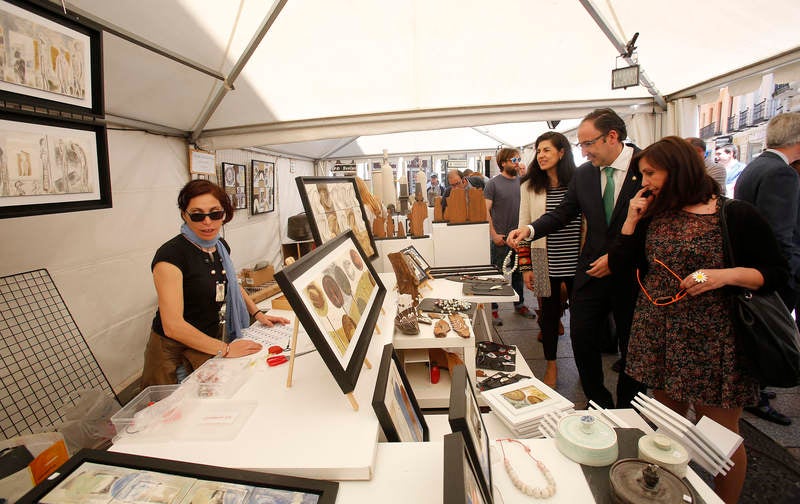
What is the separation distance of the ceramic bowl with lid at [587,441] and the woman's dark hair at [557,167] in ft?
5.90

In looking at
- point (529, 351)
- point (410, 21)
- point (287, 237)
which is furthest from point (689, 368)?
point (287, 237)

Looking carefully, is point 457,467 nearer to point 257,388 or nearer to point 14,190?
point 257,388

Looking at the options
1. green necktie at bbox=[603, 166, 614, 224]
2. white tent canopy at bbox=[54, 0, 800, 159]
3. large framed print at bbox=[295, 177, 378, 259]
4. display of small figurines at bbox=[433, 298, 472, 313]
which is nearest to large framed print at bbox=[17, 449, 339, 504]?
large framed print at bbox=[295, 177, 378, 259]

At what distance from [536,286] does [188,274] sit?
211 centimetres

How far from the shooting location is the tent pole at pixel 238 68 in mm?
2346

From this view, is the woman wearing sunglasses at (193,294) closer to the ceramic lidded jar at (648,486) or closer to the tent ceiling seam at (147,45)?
the tent ceiling seam at (147,45)

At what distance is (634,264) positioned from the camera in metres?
1.62

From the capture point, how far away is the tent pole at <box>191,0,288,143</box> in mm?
2346

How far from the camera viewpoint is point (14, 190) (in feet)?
4.11

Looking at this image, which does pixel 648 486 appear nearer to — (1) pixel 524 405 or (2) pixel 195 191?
(1) pixel 524 405

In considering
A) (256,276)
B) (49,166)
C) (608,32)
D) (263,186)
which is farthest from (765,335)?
(263,186)

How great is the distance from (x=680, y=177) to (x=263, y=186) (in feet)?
17.6

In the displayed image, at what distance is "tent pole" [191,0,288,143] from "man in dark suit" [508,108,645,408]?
2.09 metres

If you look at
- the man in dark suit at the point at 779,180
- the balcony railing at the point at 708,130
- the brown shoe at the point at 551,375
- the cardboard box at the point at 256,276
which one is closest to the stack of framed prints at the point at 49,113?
the brown shoe at the point at 551,375
